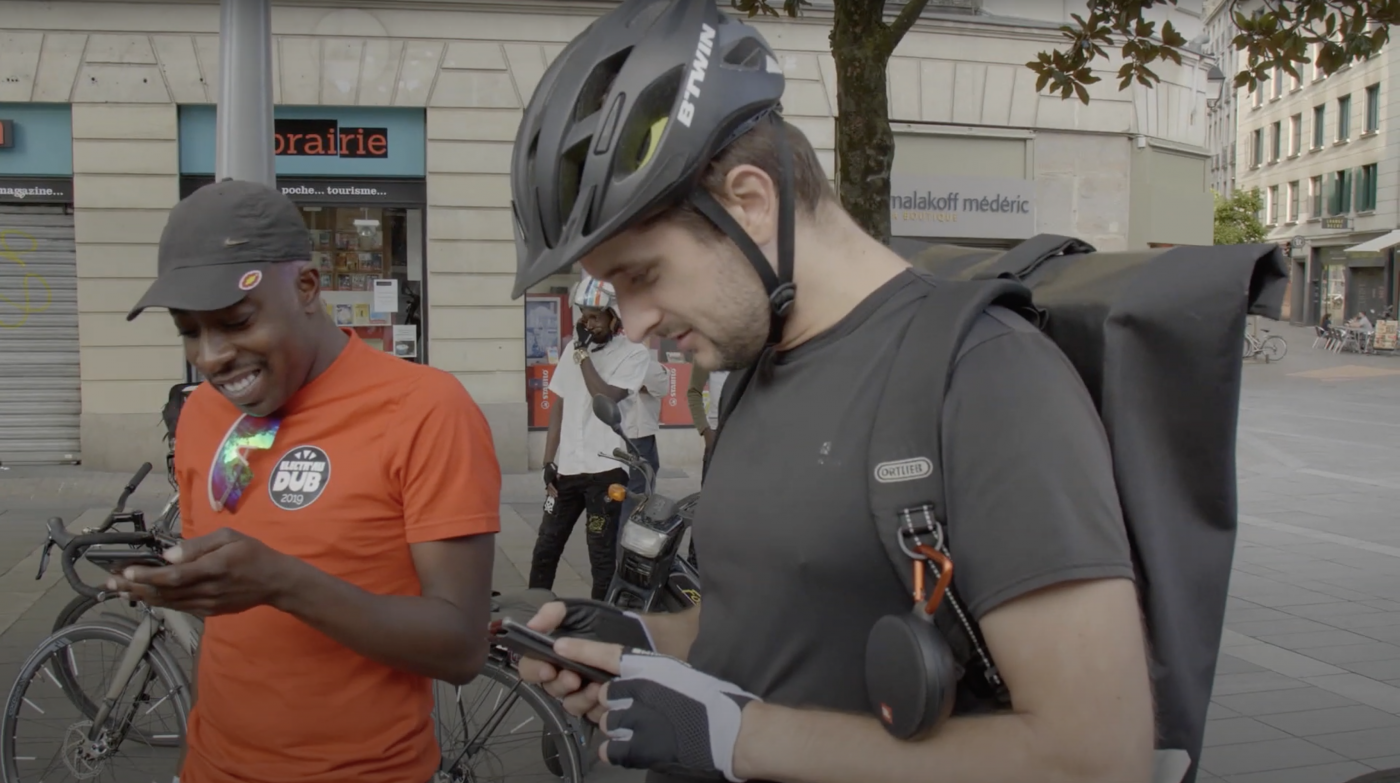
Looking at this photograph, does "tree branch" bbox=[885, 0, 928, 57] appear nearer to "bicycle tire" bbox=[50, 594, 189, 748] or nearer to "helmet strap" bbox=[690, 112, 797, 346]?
"bicycle tire" bbox=[50, 594, 189, 748]

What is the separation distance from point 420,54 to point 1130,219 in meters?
9.06

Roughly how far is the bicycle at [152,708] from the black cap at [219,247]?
2.14 m

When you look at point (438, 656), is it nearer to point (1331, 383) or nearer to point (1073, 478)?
point (1073, 478)

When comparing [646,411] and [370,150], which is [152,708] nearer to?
[646,411]

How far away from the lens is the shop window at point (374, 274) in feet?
40.5

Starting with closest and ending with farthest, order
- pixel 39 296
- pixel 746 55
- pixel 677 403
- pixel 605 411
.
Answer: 1. pixel 746 55
2. pixel 605 411
3. pixel 39 296
4. pixel 677 403

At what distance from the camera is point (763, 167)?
1.50 metres

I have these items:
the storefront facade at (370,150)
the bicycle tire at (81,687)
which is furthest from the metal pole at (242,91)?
the storefront facade at (370,150)

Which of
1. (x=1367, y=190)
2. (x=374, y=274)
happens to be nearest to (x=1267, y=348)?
(x=1367, y=190)

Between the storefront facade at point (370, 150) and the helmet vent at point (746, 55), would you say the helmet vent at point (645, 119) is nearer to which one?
the helmet vent at point (746, 55)

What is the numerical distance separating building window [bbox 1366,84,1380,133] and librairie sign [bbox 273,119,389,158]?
42544 millimetres

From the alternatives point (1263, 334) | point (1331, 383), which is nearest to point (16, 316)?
point (1331, 383)

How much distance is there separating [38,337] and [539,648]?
12.1 m

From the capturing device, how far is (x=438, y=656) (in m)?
2.08
